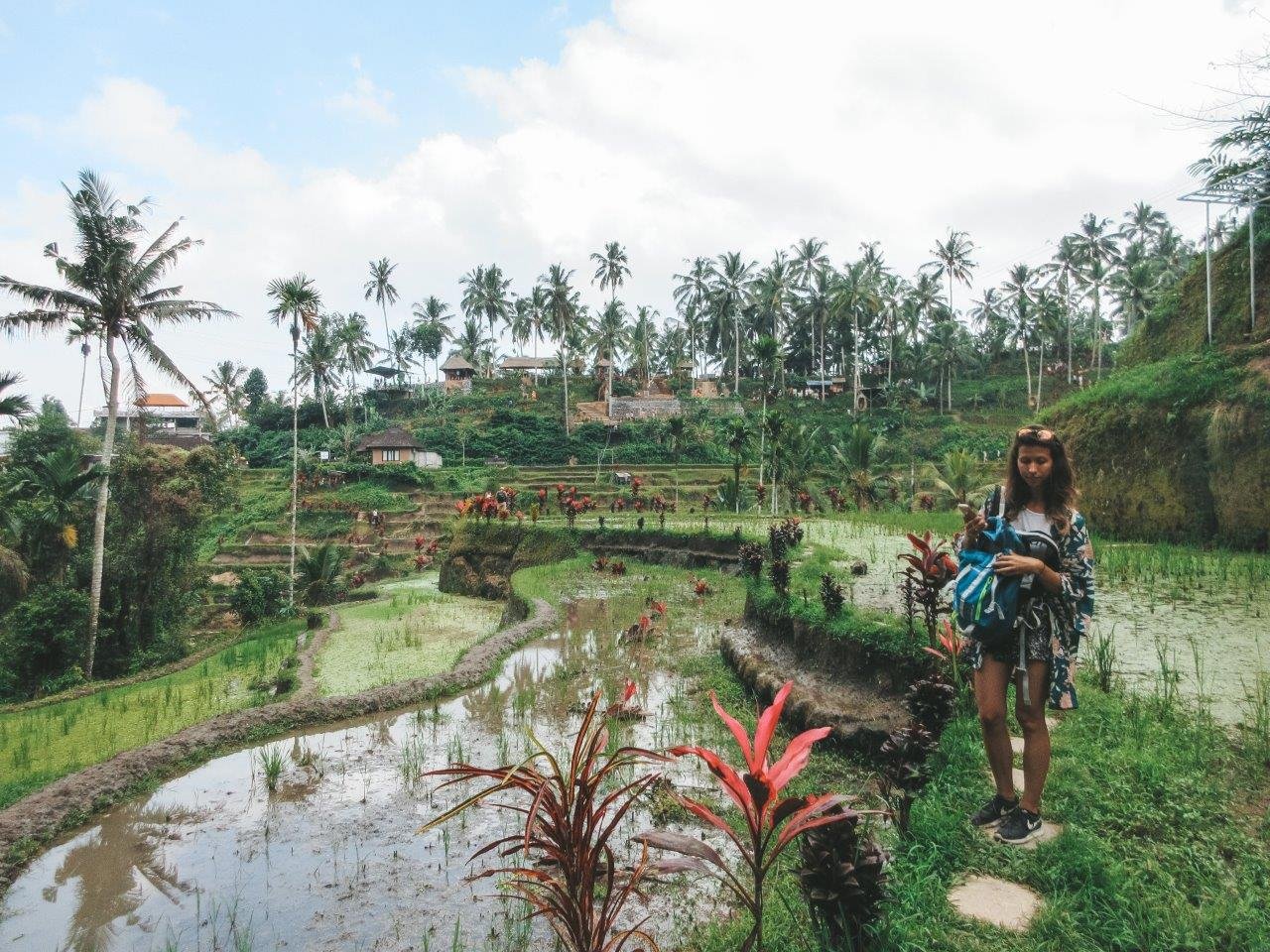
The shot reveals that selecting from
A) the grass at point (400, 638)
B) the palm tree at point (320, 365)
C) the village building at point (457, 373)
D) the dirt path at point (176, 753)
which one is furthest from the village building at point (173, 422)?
the dirt path at point (176, 753)

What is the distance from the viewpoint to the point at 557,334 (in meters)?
51.1

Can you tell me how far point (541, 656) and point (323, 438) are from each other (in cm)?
4222

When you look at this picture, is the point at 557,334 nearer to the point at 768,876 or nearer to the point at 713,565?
the point at 713,565

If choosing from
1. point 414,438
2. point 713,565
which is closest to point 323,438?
point 414,438

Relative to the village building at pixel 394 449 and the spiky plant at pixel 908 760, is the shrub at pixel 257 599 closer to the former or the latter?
the spiky plant at pixel 908 760

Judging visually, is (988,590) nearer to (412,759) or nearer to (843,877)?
(843,877)

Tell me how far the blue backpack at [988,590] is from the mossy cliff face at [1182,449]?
28.6 ft

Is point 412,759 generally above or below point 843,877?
below

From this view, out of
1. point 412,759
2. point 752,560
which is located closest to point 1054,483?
point 412,759

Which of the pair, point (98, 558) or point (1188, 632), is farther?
point (98, 558)

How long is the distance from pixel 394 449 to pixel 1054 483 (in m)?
42.0

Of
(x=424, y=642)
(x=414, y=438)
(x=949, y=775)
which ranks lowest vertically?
(x=424, y=642)

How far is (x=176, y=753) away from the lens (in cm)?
578

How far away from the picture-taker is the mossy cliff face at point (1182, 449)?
911cm
